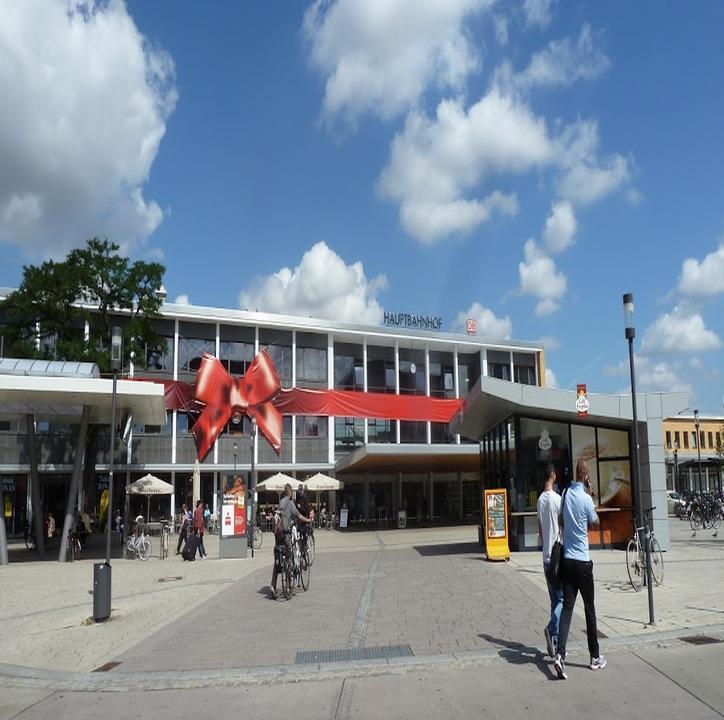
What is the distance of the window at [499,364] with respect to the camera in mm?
51719

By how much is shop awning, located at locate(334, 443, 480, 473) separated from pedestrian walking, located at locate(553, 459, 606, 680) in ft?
81.8

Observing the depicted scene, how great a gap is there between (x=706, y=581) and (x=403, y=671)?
7858 mm

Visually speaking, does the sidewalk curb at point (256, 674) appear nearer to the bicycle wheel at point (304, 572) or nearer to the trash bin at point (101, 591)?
the trash bin at point (101, 591)

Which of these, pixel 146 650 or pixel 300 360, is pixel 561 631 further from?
pixel 300 360

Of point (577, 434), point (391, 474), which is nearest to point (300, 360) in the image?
point (391, 474)

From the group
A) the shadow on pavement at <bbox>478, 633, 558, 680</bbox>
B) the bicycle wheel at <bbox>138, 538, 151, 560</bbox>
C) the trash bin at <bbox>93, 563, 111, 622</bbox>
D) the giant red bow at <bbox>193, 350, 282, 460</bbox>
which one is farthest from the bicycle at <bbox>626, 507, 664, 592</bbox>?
the giant red bow at <bbox>193, 350, 282, 460</bbox>

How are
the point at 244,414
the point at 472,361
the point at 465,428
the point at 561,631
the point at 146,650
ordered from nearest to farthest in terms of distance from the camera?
the point at 561,631 → the point at 146,650 → the point at 465,428 → the point at 244,414 → the point at 472,361

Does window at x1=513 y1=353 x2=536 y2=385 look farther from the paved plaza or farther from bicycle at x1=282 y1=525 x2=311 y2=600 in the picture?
bicycle at x1=282 y1=525 x2=311 y2=600

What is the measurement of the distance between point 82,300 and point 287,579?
27.9 metres

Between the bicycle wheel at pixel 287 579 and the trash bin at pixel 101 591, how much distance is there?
2.89 meters

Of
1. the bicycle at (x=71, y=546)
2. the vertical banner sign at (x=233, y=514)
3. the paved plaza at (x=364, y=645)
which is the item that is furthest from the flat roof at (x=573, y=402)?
the bicycle at (x=71, y=546)

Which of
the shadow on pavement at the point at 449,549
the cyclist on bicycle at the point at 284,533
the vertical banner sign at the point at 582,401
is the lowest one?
the shadow on pavement at the point at 449,549

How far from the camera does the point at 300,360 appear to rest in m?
45.8

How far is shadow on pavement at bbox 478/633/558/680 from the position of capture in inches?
285
